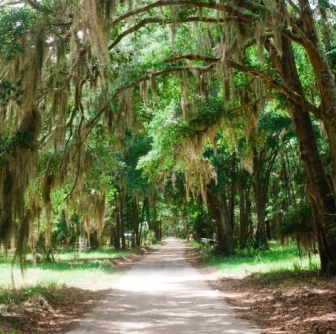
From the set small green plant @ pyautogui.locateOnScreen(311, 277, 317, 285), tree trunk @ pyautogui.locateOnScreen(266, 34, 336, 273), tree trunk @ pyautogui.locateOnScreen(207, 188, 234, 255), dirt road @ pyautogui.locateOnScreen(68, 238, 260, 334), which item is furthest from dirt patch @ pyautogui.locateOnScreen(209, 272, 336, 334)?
tree trunk @ pyautogui.locateOnScreen(207, 188, 234, 255)

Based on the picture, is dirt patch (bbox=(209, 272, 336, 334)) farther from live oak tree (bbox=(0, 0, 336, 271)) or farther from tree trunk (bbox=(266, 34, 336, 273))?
live oak tree (bbox=(0, 0, 336, 271))

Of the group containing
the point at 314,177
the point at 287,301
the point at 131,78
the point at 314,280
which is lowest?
the point at 287,301

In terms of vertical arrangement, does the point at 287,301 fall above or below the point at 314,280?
below

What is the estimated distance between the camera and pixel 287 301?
8.59 metres

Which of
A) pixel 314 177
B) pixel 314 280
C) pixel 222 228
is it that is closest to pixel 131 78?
pixel 314 177

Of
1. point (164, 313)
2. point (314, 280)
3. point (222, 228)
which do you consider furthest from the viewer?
point (222, 228)

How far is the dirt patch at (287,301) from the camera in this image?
21.9ft

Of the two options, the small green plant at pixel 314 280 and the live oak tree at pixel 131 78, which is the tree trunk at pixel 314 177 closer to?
the live oak tree at pixel 131 78

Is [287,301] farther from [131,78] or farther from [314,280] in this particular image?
[131,78]

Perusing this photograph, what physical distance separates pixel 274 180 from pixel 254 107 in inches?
1055

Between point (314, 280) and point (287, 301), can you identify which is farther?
point (314, 280)

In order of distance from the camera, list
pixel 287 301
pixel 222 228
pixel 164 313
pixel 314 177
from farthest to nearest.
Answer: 1. pixel 222 228
2. pixel 314 177
3. pixel 287 301
4. pixel 164 313

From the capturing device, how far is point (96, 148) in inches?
516

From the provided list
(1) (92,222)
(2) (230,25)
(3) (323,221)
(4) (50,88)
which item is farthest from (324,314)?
(1) (92,222)
